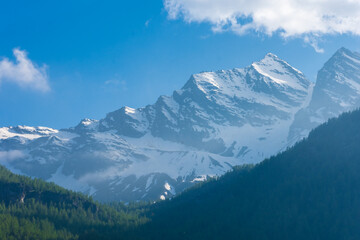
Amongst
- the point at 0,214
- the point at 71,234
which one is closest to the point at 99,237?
the point at 71,234

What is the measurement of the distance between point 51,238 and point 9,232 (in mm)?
14110

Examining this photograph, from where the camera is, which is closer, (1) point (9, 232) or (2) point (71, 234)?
(1) point (9, 232)

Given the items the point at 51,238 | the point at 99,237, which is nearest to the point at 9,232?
the point at 51,238

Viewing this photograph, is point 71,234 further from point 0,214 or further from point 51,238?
point 0,214

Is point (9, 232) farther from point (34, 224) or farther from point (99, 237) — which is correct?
point (99, 237)

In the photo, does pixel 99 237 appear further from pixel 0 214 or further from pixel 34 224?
pixel 0 214

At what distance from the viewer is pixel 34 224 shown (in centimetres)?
19962

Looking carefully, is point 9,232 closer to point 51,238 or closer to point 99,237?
point 51,238

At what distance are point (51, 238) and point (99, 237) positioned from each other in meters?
18.3

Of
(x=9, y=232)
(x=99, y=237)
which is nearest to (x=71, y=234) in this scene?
(x=99, y=237)

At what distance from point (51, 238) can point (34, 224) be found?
551 inches

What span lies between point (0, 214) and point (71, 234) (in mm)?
26916

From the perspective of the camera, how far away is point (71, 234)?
198625 millimetres

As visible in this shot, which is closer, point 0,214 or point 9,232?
point 9,232
